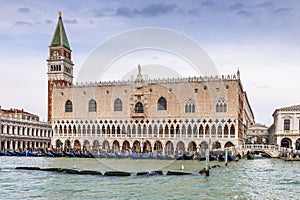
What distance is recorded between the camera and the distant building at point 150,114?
36844 millimetres

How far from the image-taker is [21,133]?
142 feet

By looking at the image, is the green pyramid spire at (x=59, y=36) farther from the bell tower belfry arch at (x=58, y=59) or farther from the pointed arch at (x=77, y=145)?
the pointed arch at (x=77, y=145)

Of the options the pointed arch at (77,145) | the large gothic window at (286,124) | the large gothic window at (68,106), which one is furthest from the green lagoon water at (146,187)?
the large gothic window at (68,106)

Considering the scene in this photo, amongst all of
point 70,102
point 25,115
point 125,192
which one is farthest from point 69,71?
point 125,192

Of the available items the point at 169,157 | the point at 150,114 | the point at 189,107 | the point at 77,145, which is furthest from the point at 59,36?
the point at 169,157

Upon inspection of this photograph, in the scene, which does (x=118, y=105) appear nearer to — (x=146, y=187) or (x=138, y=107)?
(x=138, y=107)

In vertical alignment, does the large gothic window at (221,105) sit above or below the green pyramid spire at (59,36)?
below

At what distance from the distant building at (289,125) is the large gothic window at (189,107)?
7.93 m

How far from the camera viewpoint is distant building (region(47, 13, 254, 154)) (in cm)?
3684

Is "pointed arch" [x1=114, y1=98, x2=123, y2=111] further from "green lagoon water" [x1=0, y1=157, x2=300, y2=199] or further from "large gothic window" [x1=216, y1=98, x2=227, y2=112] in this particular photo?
"green lagoon water" [x1=0, y1=157, x2=300, y2=199]

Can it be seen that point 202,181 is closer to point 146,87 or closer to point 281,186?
point 281,186

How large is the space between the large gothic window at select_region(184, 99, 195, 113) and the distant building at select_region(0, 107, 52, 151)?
678 inches

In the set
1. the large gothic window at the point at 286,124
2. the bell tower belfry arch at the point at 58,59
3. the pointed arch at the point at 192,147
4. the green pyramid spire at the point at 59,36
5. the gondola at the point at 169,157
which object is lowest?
the gondola at the point at 169,157

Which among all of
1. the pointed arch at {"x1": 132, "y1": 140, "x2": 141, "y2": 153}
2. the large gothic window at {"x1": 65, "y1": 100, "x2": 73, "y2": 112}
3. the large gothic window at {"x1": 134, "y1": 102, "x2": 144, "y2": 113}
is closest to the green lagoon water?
the large gothic window at {"x1": 134, "y1": 102, "x2": 144, "y2": 113}
